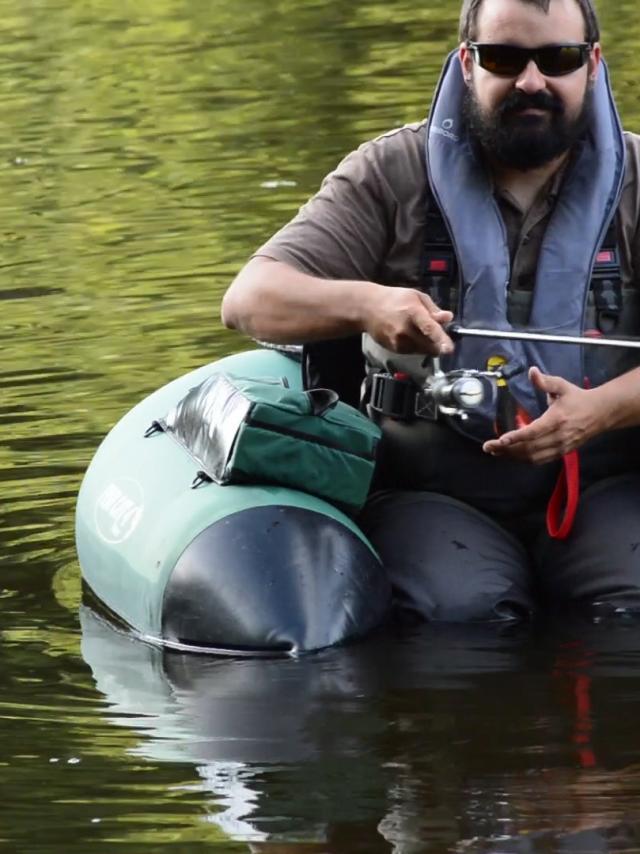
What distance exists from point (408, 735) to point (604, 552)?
30.8 inches

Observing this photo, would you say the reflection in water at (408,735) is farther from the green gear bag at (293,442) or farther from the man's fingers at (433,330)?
the man's fingers at (433,330)

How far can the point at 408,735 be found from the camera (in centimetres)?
399

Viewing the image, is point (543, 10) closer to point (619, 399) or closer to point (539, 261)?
point (539, 261)

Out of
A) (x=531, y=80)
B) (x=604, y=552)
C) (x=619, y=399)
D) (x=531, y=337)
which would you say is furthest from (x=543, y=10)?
(x=604, y=552)

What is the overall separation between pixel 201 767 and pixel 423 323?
927mm

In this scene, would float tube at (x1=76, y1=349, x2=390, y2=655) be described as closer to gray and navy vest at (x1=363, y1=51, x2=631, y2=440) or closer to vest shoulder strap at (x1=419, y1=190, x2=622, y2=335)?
gray and navy vest at (x1=363, y1=51, x2=631, y2=440)

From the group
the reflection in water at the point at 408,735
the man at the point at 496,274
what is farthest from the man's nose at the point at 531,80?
the reflection in water at the point at 408,735

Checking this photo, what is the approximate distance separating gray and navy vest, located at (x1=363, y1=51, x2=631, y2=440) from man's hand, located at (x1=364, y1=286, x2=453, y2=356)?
0.81ft

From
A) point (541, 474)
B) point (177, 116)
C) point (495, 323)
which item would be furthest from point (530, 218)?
point (177, 116)

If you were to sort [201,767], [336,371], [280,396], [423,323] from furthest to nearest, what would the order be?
[336,371], [280,396], [423,323], [201,767]

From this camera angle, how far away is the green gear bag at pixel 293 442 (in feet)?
14.5

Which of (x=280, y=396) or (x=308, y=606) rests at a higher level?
(x=280, y=396)

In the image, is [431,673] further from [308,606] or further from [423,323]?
[423,323]

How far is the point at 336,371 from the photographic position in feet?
15.9
